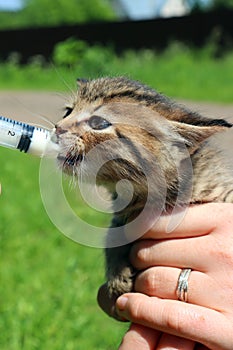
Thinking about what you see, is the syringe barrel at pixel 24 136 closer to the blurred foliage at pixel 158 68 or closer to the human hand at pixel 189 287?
the human hand at pixel 189 287

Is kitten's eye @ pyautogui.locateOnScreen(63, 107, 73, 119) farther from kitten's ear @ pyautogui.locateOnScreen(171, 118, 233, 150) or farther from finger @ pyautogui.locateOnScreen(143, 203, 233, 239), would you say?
finger @ pyautogui.locateOnScreen(143, 203, 233, 239)

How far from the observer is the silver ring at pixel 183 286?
2.09 m

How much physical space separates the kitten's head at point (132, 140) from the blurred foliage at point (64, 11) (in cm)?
3535

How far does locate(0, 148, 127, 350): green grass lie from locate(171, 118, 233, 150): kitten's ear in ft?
3.95

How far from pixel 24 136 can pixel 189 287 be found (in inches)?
26.7

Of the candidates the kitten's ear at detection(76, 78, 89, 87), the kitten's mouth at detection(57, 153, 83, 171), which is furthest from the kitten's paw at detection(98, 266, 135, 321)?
the kitten's ear at detection(76, 78, 89, 87)

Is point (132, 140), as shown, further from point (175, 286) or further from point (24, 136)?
point (175, 286)

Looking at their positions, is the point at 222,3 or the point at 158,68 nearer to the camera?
the point at 158,68

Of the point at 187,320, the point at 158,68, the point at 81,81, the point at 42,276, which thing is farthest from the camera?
the point at 158,68

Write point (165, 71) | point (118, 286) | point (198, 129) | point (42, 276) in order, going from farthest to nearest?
point (165, 71), point (42, 276), point (118, 286), point (198, 129)

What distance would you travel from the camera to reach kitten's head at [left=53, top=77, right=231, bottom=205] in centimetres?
215

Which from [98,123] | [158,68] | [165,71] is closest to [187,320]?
[98,123]

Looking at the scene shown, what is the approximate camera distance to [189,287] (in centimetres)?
208

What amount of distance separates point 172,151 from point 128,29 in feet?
69.9
